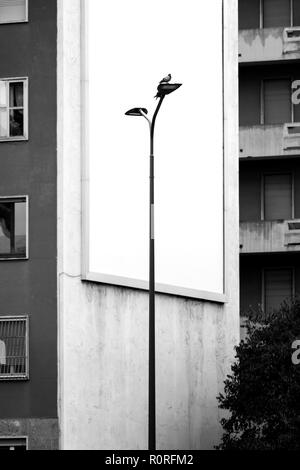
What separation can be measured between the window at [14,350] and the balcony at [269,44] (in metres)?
16.3

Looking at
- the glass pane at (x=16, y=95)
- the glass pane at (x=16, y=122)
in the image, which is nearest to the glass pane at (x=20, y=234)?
the glass pane at (x=16, y=122)

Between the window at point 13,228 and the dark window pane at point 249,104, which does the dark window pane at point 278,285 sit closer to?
the dark window pane at point 249,104

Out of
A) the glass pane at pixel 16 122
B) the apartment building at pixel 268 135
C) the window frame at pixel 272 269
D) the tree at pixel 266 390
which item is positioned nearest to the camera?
the tree at pixel 266 390

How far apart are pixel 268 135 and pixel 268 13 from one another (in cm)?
457

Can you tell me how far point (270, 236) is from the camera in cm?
5816

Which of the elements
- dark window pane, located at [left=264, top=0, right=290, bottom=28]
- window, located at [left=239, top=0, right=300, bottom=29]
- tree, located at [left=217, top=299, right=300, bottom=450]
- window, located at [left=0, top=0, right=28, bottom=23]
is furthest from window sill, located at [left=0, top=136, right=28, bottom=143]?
dark window pane, located at [left=264, top=0, right=290, bottom=28]

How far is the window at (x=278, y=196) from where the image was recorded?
194 ft

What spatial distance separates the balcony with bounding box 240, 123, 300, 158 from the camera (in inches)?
2296

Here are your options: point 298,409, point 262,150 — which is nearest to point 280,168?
point 262,150

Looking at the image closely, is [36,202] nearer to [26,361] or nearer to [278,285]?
[26,361]

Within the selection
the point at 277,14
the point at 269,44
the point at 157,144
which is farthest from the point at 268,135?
the point at 157,144

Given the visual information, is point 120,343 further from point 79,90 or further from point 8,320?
point 79,90

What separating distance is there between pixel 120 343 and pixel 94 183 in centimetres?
449

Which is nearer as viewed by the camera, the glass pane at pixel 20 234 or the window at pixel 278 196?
the glass pane at pixel 20 234
